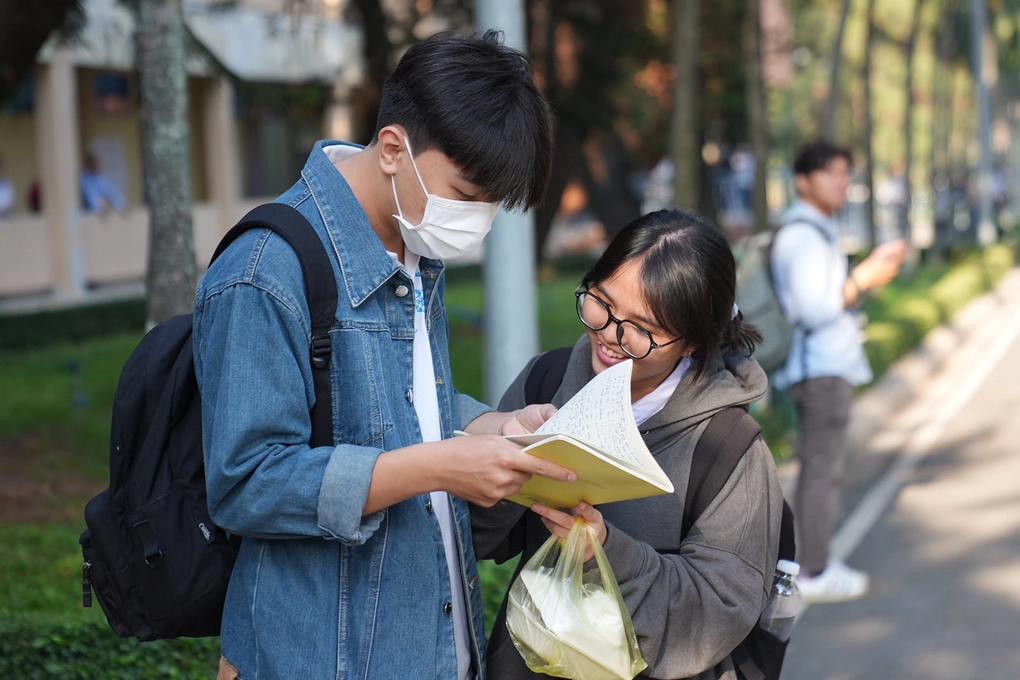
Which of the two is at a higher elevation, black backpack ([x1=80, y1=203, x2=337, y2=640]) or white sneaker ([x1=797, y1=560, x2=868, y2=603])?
black backpack ([x1=80, y1=203, x2=337, y2=640])

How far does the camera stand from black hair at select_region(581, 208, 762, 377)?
2201 millimetres

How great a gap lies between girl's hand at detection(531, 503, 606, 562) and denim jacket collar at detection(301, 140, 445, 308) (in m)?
0.48

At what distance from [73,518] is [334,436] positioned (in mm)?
4926

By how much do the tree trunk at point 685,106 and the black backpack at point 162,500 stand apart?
7.49 m

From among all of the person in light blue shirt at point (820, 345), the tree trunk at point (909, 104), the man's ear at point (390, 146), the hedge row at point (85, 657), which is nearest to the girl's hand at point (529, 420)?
the man's ear at point (390, 146)

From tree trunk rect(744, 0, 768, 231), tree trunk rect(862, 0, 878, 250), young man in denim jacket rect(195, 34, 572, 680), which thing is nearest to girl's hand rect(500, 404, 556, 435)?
young man in denim jacket rect(195, 34, 572, 680)

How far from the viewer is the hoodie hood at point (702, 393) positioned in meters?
2.23

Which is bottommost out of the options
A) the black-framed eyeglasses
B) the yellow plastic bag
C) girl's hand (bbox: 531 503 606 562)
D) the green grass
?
the green grass

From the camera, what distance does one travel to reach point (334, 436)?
1827 mm

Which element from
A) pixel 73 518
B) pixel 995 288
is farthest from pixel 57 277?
pixel 995 288

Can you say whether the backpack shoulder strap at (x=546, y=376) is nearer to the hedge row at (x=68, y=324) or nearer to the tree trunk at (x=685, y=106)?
the tree trunk at (x=685, y=106)

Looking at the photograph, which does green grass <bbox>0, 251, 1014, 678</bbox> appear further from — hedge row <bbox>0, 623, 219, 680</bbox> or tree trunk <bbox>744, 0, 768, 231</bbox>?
tree trunk <bbox>744, 0, 768, 231</bbox>

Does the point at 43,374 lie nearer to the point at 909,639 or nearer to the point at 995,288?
the point at 909,639

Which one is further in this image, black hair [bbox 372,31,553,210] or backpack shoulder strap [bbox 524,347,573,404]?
backpack shoulder strap [bbox 524,347,573,404]
